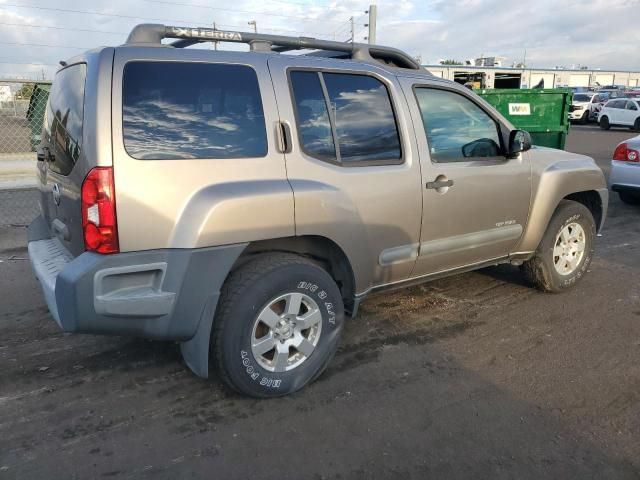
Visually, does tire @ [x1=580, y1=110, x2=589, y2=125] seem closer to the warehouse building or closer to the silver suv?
the warehouse building

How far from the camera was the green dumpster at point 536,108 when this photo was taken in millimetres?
9258

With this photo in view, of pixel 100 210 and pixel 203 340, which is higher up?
pixel 100 210

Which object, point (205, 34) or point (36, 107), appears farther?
point (36, 107)

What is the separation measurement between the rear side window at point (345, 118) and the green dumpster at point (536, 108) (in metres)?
6.39

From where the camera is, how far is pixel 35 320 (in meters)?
4.22

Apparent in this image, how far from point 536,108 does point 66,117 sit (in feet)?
27.7

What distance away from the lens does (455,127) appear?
3924 mm

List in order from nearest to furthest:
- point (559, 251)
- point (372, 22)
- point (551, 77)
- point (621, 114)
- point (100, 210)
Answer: point (100, 210)
point (559, 251)
point (372, 22)
point (621, 114)
point (551, 77)

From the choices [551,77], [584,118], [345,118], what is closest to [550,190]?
[345,118]

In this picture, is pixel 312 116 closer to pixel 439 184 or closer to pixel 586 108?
pixel 439 184

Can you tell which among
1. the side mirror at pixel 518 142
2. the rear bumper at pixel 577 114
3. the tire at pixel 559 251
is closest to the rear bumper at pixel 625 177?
the tire at pixel 559 251

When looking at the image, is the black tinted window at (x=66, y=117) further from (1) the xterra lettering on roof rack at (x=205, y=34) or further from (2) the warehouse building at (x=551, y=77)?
(2) the warehouse building at (x=551, y=77)

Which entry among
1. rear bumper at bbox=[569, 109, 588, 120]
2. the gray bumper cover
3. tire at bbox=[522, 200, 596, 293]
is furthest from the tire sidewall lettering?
rear bumper at bbox=[569, 109, 588, 120]

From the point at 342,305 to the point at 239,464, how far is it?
1.15 m
